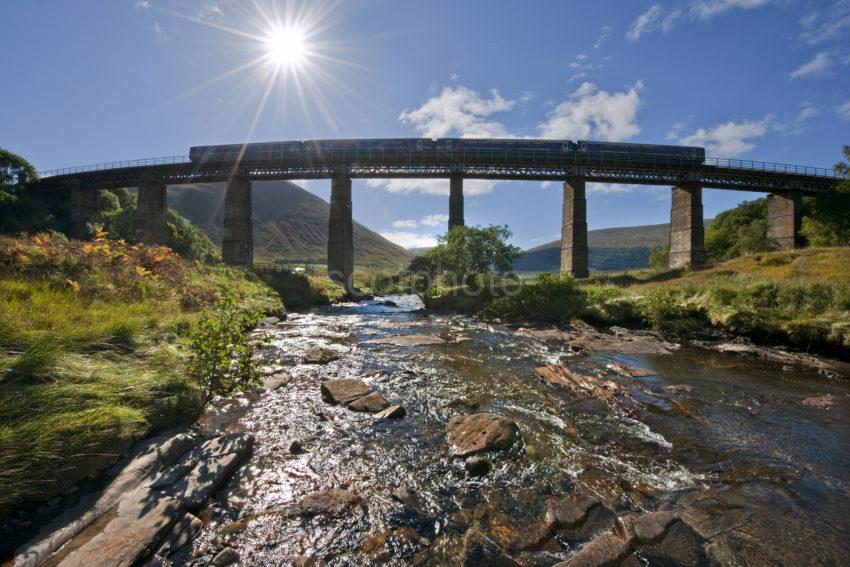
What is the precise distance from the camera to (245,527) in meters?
4.11

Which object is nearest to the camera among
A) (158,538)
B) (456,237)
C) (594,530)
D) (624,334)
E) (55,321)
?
(158,538)

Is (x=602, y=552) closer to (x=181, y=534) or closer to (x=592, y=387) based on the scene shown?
(x=181, y=534)

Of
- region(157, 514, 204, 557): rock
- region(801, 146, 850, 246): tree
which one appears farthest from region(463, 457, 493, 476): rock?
region(801, 146, 850, 246): tree

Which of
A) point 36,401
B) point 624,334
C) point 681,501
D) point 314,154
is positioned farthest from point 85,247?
point 314,154

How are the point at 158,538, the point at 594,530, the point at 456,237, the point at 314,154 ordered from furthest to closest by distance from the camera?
the point at 314,154 → the point at 456,237 → the point at 594,530 → the point at 158,538

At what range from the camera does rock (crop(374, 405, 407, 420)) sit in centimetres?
737

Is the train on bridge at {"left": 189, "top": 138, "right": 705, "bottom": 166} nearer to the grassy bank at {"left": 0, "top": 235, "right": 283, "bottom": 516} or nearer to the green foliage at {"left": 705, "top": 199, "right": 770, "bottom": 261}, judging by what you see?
the grassy bank at {"left": 0, "top": 235, "right": 283, "bottom": 516}

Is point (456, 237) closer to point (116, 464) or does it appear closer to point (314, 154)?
point (314, 154)

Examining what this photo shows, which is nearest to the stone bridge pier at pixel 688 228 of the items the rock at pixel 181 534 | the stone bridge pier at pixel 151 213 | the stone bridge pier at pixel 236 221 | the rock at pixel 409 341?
the rock at pixel 409 341

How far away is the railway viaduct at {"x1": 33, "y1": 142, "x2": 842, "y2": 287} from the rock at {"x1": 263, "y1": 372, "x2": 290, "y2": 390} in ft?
122

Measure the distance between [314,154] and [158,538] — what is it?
151 feet

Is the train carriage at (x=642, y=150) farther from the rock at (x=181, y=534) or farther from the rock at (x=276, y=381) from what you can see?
the rock at (x=181, y=534)

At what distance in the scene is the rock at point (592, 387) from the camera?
7887 millimetres

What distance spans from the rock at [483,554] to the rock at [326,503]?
1.72m
